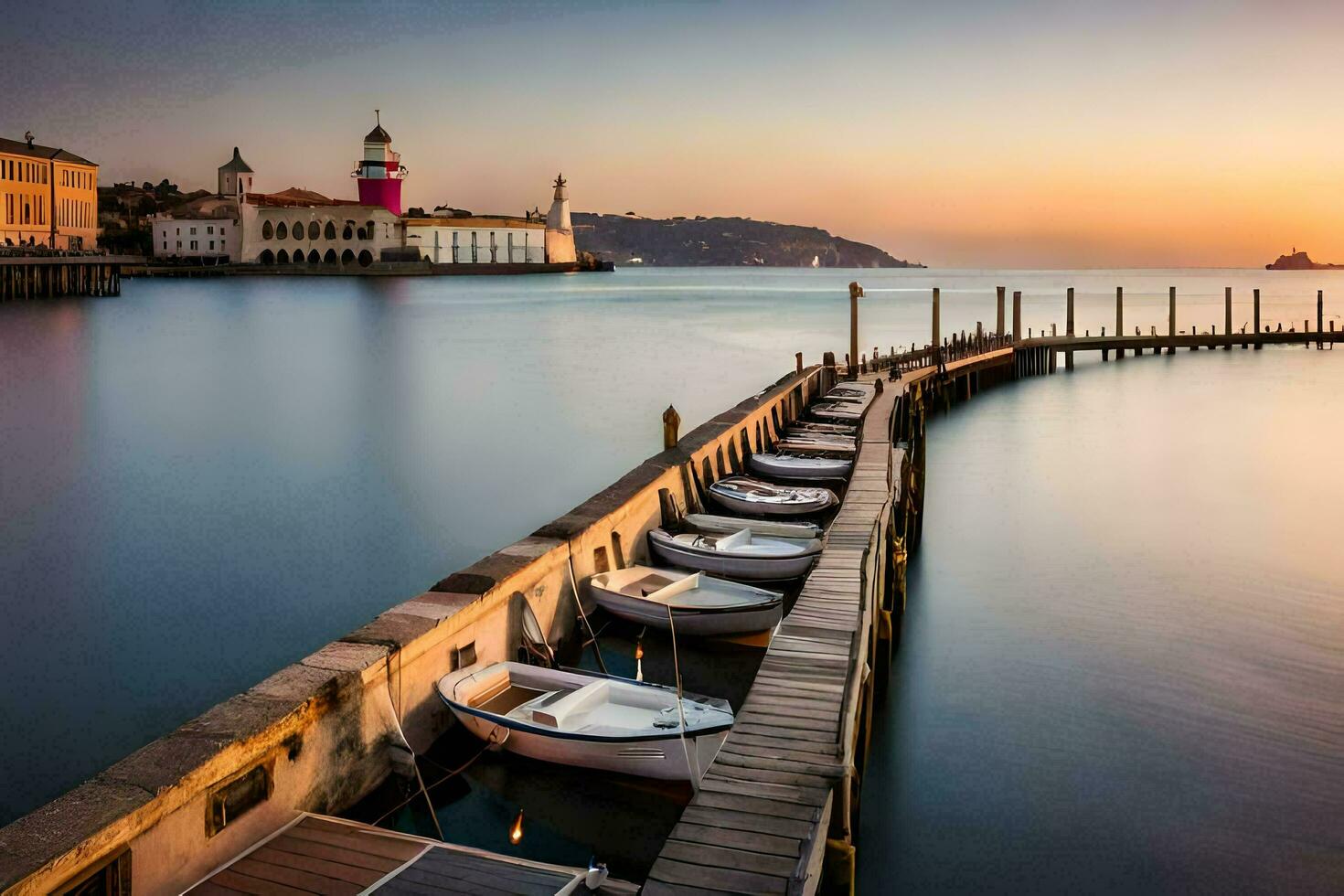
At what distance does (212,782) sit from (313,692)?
3.19 ft

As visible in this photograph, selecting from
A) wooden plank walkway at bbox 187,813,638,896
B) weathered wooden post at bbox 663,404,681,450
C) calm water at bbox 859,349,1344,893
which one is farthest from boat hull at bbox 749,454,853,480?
wooden plank walkway at bbox 187,813,638,896

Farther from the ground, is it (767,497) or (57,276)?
(57,276)

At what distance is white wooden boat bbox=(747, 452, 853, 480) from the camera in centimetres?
1744

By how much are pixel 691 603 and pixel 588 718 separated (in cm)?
319

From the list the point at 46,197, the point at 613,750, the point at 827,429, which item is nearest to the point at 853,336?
the point at 827,429

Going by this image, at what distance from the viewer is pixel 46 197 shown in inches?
3765

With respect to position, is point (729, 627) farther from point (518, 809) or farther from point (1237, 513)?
point (1237, 513)

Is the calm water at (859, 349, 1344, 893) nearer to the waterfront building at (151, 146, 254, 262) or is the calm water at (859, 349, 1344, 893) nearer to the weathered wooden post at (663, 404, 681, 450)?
the weathered wooden post at (663, 404, 681, 450)

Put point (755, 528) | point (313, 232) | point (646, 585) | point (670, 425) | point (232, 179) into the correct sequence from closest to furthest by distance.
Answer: point (646, 585) → point (755, 528) → point (670, 425) → point (313, 232) → point (232, 179)

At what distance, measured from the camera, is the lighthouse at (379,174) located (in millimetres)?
137500

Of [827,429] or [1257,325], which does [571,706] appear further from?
[1257,325]

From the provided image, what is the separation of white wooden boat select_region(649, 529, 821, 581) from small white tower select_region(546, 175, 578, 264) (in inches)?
6189

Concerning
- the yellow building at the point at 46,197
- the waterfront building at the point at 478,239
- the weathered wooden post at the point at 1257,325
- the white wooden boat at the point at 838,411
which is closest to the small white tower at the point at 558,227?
the waterfront building at the point at 478,239

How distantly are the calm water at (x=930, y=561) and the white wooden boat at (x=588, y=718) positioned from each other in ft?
5.78
